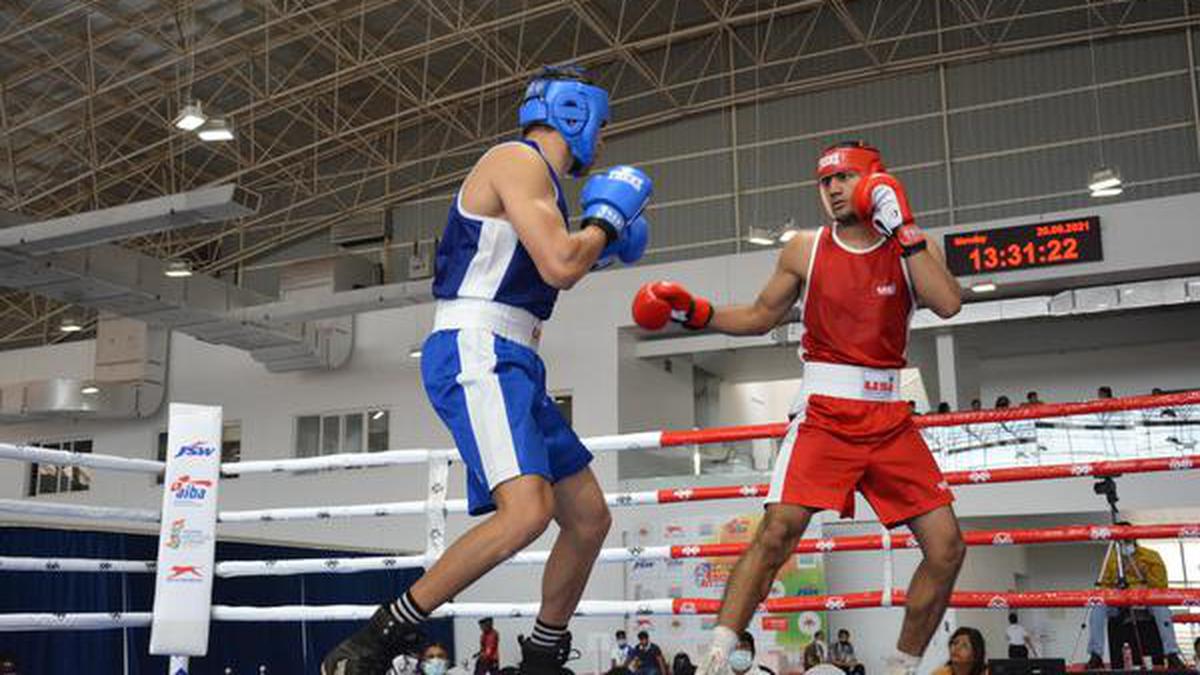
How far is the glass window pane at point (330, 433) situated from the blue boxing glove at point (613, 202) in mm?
15665

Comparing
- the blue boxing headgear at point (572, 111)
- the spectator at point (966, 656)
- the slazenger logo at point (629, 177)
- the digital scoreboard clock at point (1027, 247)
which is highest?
the digital scoreboard clock at point (1027, 247)

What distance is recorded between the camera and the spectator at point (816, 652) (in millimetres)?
11782

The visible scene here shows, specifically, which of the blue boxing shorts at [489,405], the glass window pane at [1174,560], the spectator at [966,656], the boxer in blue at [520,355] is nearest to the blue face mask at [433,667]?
the boxer in blue at [520,355]

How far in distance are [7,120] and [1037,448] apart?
530 inches

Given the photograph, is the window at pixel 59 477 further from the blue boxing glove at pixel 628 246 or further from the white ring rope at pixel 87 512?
the blue boxing glove at pixel 628 246

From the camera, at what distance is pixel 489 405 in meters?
2.39

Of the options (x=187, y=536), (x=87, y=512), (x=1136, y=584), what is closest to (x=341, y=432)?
(x=1136, y=584)

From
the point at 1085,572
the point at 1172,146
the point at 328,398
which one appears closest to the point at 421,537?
the point at 328,398

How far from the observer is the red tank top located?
9.41 feet

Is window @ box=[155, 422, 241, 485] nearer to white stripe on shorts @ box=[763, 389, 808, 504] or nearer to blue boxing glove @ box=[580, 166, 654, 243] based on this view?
white stripe on shorts @ box=[763, 389, 808, 504]

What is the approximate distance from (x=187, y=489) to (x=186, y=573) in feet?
0.83

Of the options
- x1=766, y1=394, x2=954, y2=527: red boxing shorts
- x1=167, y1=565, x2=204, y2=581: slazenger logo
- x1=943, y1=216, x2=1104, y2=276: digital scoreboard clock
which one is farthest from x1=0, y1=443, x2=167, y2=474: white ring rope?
x1=943, y1=216, x2=1104, y2=276: digital scoreboard clock

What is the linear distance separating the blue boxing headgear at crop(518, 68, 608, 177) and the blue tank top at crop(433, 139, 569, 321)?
0.08 m

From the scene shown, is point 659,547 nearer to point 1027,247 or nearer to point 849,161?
point 849,161
